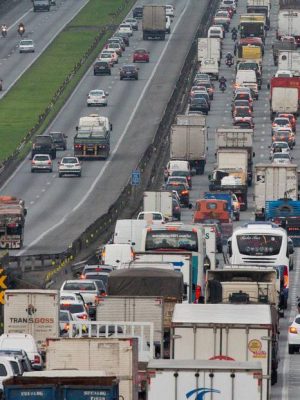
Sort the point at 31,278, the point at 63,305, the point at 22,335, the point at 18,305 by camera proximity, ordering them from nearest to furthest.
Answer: the point at 22,335
the point at 18,305
the point at 63,305
the point at 31,278

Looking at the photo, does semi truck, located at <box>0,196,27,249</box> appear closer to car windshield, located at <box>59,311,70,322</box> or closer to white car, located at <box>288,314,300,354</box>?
car windshield, located at <box>59,311,70,322</box>

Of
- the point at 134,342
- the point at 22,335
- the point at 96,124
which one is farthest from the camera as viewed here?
the point at 96,124

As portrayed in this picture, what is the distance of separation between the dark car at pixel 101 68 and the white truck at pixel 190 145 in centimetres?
4500

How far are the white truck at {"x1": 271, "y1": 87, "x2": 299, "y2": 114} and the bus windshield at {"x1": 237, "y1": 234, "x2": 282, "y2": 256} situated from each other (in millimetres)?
70741

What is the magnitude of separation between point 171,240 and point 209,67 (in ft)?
321

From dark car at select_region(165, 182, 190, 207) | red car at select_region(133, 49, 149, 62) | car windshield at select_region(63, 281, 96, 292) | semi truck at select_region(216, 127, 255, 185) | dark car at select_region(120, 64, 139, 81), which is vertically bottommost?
red car at select_region(133, 49, 149, 62)

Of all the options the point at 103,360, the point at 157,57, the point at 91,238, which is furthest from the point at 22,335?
the point at 157,57

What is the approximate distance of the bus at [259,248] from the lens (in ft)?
262

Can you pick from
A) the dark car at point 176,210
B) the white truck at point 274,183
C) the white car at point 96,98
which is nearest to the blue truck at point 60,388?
the dark car at point 176,210

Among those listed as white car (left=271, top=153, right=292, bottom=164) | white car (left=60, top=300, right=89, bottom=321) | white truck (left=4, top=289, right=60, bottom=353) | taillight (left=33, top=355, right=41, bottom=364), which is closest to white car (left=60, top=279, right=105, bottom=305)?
white car (left=60, top=300, right=89, bottom=321)

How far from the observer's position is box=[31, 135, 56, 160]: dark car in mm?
137750

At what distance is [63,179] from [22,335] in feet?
244

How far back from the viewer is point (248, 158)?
125 metres

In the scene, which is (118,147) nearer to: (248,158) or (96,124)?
(96,124)
